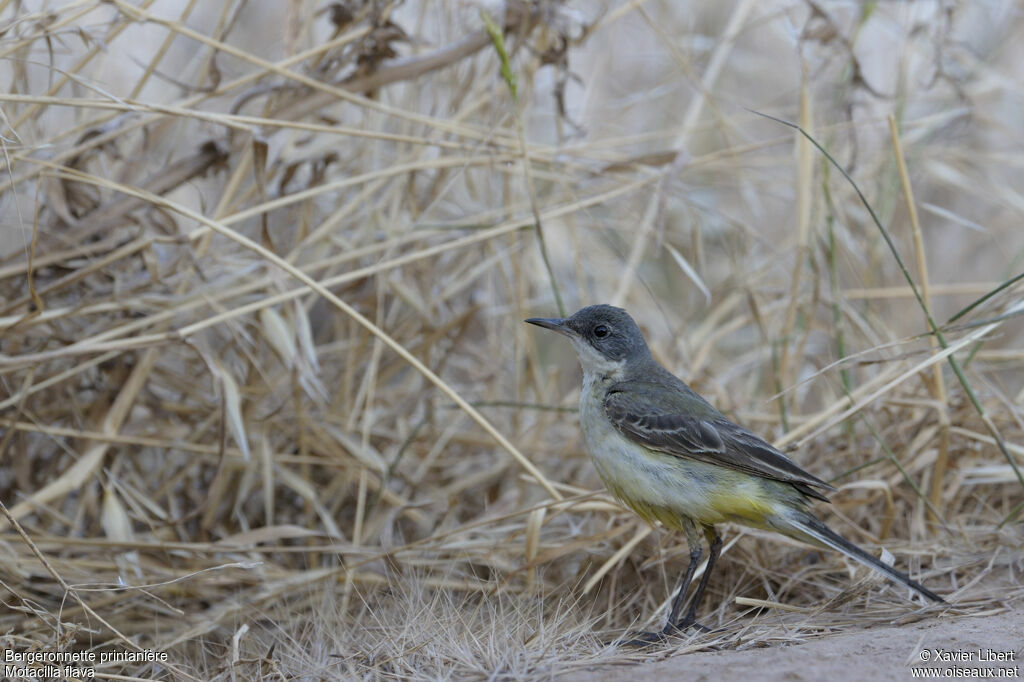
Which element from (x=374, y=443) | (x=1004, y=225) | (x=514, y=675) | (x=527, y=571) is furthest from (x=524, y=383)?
(x=1004, y=225)

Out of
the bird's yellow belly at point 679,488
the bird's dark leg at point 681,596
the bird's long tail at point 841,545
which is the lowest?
the bird's dark leg at point 681,596

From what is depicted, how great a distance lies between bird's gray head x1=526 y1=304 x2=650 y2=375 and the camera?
158 inches

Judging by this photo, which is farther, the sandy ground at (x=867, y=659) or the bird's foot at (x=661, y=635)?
the bird's foot at (x=661, y=635)

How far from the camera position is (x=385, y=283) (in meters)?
4.81

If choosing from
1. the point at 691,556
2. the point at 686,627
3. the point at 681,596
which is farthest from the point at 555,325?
the point at 686,627

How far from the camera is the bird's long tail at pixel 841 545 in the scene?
3.01 meters

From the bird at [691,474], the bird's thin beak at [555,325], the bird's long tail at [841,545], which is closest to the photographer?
the bird's long tail at [841,545]

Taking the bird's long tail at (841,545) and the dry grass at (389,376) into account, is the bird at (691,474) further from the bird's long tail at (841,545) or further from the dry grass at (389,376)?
the dry grass at (389,376)

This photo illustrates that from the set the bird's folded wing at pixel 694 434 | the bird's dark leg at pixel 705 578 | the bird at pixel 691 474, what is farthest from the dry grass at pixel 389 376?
the bird's folded wing at pixel 694 434

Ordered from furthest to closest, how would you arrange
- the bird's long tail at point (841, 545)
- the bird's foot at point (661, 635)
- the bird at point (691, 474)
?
the bird at point (691, 474)
the bird's foot at point (661, 635)
the bird's long tail at point (841, 545)

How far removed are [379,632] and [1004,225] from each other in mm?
5805

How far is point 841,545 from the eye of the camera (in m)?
3.15

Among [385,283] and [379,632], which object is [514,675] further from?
[385,283]

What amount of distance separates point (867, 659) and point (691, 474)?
3.17ft
